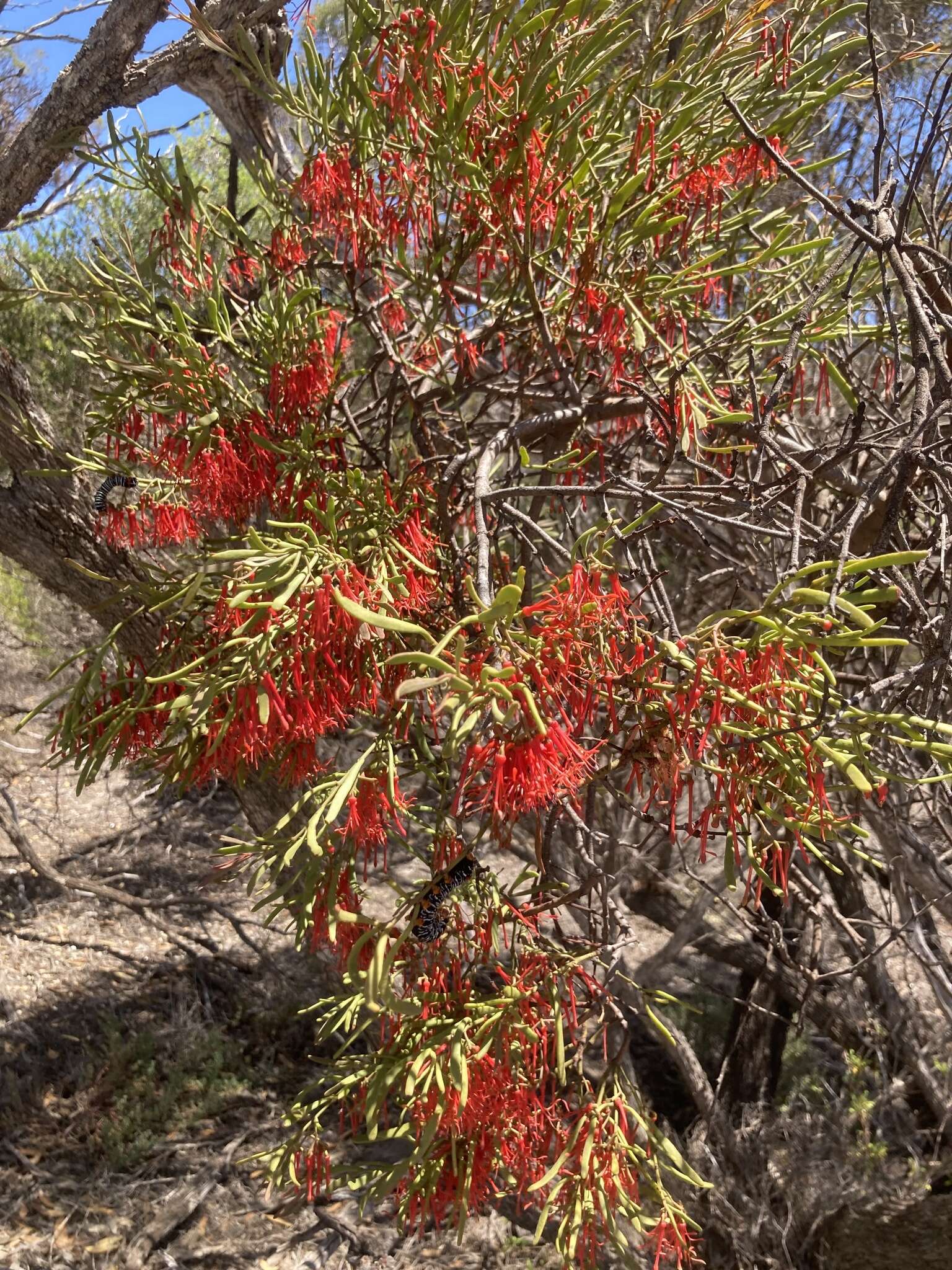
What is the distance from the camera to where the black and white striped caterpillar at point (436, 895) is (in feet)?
3.57

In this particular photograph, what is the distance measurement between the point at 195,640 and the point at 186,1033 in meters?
2.60

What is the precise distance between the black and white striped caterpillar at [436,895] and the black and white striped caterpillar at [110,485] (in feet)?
3.05

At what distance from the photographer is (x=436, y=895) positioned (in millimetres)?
1130

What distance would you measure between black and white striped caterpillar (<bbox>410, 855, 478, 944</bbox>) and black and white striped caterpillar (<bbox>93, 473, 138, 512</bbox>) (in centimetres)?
93

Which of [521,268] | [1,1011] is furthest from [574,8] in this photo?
[1,1011]

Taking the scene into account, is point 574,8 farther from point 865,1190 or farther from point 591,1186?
point 865,1190

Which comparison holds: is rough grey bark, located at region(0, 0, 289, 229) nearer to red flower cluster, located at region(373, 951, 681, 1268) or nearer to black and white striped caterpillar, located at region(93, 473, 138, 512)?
black and white striped caterpillar, located at region(93, 473, 138, 512)

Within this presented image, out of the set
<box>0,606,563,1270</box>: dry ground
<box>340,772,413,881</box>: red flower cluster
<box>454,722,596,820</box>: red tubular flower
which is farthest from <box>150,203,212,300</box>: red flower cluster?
<box>0,606,563,1270</box>: dry ground

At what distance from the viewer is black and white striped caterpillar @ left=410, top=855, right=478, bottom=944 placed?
1089 millimetres

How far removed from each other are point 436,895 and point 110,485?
3.42 feet

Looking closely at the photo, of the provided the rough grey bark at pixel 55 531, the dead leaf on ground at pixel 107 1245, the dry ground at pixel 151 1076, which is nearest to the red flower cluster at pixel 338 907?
the rough grey bark at pixel 55 531

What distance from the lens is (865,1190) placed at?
2760 mm

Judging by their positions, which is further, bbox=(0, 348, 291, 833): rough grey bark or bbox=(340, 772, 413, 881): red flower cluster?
bbox=(0, 348, 291, 833): rough grey bark

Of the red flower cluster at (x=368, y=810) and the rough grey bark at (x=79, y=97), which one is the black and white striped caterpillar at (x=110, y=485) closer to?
the rough grey bark at (x=79, y=97)
